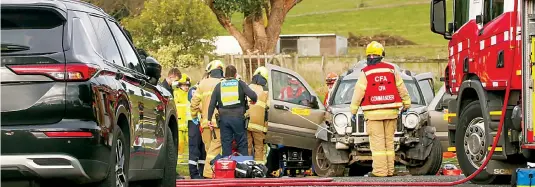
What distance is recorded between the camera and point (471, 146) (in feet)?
42.3

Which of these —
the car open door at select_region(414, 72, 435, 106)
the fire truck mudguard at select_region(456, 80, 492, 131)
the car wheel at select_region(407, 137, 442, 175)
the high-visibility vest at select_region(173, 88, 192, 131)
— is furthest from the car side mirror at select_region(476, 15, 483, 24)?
the high-visibility vest at select_region(173, 88, 192, 131)

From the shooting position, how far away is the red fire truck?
1080 centimetres

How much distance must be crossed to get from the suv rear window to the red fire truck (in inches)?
178

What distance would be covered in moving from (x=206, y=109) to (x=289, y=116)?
1.23m

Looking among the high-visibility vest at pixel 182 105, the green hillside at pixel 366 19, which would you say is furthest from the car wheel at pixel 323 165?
the green hillside at pixel 366 19

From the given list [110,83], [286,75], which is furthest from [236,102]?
[110,83]

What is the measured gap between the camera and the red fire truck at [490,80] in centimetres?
1080

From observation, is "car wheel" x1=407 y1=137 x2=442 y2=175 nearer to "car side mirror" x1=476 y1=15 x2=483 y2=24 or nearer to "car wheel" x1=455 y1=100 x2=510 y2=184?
"car wheel" x1=455 y1=100 x2=510 y2=184

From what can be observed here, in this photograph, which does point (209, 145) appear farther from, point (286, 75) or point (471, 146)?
point (471, 146)

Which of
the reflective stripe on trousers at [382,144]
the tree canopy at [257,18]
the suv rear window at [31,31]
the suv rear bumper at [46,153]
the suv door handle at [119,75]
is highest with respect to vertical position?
the tree canopy at [257,18]

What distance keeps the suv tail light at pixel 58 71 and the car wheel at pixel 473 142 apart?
5.68m

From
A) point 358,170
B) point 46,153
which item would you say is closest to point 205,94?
point 358,170

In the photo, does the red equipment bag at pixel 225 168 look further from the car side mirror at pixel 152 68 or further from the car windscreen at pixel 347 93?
the car side mirror at pixel 152 68

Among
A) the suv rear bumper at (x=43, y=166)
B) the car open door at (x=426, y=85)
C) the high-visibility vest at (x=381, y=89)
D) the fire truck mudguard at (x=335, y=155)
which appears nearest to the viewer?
the suv rear bumper at (x=43, y=166)
